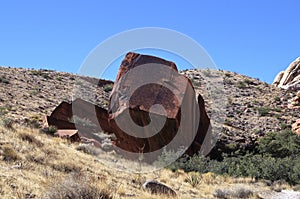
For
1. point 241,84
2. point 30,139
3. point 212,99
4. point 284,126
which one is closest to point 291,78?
point 241,84

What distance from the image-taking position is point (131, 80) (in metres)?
19.6

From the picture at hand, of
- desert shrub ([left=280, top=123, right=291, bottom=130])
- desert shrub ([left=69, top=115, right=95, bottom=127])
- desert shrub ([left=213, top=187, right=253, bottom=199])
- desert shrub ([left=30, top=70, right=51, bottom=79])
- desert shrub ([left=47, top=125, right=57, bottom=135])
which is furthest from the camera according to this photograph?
desert shrub ([left=30, top=70, right=51, bottom=79])

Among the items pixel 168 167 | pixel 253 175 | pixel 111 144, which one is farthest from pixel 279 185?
pixel 111 144

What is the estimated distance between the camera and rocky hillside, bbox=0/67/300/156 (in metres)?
25.9

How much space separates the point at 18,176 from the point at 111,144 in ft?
36.6

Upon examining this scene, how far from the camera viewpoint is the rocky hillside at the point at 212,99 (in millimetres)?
25919

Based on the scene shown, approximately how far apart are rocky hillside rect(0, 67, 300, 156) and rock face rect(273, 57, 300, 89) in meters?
4.02

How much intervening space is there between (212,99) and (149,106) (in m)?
22.2

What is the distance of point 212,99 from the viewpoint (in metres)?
39.6

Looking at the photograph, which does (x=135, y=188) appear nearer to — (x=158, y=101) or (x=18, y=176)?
(x=18, y=176)

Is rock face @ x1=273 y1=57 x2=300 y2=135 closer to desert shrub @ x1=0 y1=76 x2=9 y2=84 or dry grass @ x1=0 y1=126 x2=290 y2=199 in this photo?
desert shrub @ x1=0 y1=76 x2=9 y2=84

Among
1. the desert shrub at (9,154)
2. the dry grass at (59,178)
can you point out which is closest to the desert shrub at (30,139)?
the dry grass at (59,178)

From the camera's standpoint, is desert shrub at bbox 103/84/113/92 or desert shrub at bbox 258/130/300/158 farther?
desert shrub at bbox 103/84/113/92

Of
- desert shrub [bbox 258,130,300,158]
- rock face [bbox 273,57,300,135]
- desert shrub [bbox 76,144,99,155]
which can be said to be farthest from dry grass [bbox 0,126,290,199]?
rock face [bbox 273,57,300,135]
